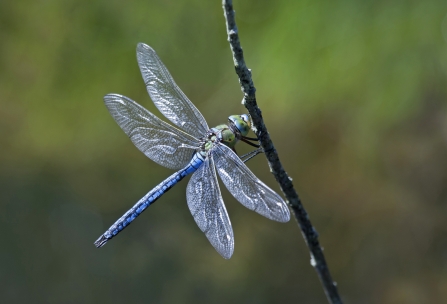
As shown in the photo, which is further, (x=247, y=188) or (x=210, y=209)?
(x=210, y=209)

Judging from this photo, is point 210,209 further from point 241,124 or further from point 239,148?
point 239,148

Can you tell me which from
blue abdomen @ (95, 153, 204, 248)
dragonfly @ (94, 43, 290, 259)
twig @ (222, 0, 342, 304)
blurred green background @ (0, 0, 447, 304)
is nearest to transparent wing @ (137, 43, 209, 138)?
dragonfly @ (94, 43, 290, 259)

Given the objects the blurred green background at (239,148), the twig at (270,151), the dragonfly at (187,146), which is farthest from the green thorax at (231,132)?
the blurred green background at (239,148)

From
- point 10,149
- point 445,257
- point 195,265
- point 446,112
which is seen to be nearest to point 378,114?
point 446,112

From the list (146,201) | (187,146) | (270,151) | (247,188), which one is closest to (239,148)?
(187,146)

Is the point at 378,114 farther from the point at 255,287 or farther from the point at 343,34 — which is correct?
the point at 255,287

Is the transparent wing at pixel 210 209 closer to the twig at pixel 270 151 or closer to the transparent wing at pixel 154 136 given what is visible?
the transparent wing at pixel 154 136

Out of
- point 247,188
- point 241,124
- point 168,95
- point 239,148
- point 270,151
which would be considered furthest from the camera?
point 239,148
